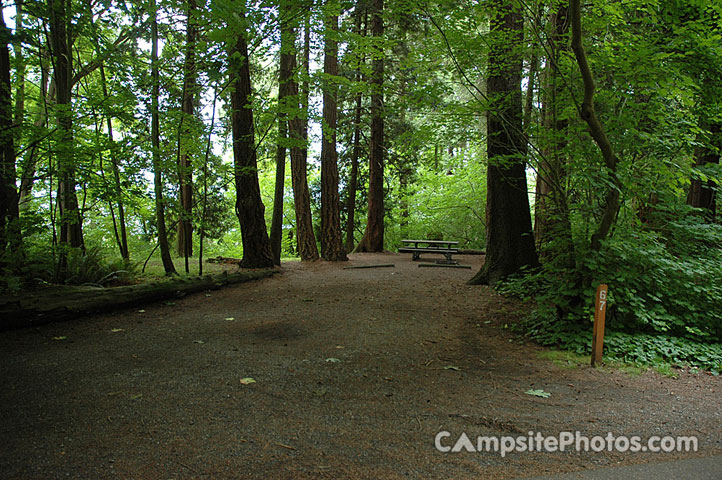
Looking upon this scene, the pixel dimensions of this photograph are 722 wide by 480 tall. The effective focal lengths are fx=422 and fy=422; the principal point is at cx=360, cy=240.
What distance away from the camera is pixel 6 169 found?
5.46 m

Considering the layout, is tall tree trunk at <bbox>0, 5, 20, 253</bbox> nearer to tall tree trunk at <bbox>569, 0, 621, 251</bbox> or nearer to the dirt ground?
the dirt ground

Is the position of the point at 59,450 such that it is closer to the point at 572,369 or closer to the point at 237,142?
the point at 572,369

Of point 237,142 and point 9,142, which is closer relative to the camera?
point 9,142

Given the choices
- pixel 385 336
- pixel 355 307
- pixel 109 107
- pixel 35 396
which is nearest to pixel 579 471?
pixel 385 336

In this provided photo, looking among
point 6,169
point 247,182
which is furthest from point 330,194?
point 6,169

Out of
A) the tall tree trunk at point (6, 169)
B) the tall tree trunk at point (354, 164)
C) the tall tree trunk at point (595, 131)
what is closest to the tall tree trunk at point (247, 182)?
the tall tree trunk at point (6, 169)

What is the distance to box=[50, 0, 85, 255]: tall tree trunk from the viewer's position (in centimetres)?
523

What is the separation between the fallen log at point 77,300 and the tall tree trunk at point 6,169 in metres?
0.61

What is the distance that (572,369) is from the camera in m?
4.25

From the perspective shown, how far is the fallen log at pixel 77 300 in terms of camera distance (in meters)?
5.01

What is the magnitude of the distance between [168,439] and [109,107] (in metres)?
4.94

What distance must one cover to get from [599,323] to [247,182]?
25.1ft

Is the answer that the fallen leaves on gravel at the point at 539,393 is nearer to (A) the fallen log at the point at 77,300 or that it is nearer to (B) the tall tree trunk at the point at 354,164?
(A) the fallen log at the point at 77,300

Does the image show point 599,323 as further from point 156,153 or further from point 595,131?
point 156,153
